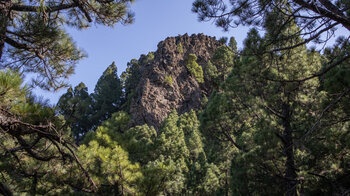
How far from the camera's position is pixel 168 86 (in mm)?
28344

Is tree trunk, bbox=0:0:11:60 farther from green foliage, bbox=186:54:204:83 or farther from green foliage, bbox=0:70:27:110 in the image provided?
green foliage, bbox=186:54:204:83

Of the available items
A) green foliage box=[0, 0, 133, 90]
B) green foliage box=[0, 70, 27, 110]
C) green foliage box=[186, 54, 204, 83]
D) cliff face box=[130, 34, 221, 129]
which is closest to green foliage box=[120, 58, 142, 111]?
cliff face box=[130, 34, 221, 129]

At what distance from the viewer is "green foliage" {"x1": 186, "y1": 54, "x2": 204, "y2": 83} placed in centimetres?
3170

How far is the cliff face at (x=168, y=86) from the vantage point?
83.2 ft

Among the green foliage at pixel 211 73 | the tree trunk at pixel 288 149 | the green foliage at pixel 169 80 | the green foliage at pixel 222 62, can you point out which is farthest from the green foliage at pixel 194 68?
the tree trunk at pixel 288 149

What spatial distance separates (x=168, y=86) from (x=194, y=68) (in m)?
6.05

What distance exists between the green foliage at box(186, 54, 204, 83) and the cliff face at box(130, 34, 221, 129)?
49 centimetres

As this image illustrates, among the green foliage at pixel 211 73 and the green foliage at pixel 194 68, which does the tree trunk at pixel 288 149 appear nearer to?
the green foliage at pixel 211 73

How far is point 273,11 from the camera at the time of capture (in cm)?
294

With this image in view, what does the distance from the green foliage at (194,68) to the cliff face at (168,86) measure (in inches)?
19.5

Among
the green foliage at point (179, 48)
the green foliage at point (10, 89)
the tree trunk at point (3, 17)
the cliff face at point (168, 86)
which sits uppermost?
the green foliage at point (179, 48)

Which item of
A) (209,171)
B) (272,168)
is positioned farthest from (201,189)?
(272,168)

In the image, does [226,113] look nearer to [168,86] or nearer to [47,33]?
[47,33]

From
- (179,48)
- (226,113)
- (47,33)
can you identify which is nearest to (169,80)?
(179,48)
